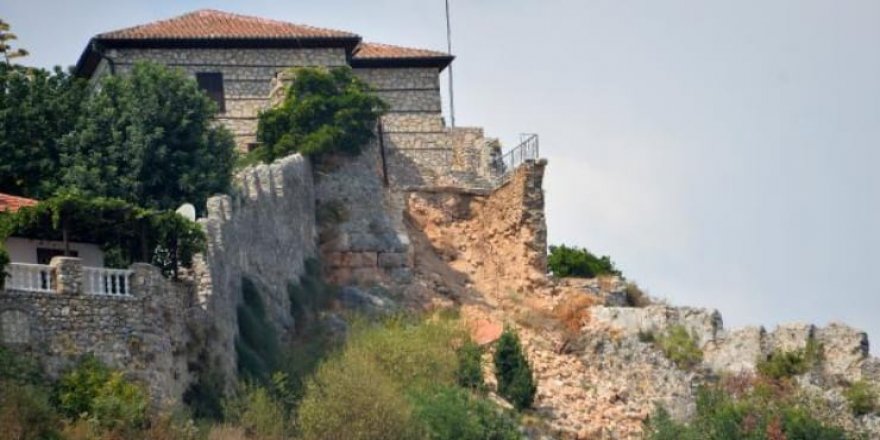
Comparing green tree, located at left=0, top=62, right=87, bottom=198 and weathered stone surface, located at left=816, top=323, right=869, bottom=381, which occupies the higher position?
green tree, located at left=0, top=62, right=87, bottom=198

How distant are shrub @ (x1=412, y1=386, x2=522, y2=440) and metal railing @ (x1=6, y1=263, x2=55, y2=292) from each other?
25.9 feet

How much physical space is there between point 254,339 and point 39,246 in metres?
5.71

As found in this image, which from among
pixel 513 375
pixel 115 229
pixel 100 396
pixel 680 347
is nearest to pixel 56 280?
pixel 100 396

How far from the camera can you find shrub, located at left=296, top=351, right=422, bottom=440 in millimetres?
47469

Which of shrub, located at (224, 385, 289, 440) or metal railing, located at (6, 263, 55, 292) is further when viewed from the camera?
shrub, located at (224, 385, 289, 440)

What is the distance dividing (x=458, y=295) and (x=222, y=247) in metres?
10.6

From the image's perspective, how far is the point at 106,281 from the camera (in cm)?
4466

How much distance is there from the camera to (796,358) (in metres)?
55.2

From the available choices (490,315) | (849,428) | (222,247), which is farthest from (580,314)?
(222,247)

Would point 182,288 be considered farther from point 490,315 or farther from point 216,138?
point 490,315

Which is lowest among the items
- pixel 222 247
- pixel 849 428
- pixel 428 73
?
pixel 849 428

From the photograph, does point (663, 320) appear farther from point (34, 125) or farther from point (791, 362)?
point (34, 125)

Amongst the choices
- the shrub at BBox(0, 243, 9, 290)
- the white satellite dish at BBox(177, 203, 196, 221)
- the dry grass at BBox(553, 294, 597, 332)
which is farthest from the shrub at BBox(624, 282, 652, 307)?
the shrub at BBox(0, 243, 9, 290)

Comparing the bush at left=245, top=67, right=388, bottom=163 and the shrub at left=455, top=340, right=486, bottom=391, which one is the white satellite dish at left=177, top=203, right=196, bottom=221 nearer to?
the shrub at left=455, top=340, right=486, bottom=391
